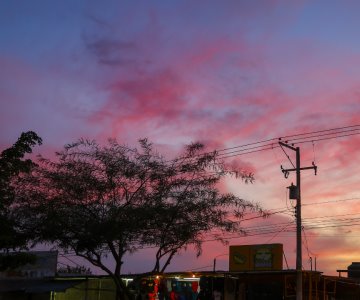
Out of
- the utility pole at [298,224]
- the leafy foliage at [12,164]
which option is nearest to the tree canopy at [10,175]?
the leafy foliage at [12,164]

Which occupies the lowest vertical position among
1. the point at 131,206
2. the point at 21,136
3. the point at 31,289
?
the point at 31,289

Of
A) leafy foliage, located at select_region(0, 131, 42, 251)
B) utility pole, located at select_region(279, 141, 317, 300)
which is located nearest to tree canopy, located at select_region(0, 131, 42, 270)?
leafy foliage, located at select_region(0, 131, 42, 251)

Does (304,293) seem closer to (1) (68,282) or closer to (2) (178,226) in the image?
(2) (178,226)

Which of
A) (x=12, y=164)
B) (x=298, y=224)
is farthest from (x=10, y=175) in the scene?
(x=298, y=224)

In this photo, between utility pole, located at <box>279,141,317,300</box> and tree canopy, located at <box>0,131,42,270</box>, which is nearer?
tree canopy, located at <box>0,131,42,270</box>

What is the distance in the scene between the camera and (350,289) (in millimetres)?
30391

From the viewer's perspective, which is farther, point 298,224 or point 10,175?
point 298,224

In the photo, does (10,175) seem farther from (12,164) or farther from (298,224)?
(298,224)

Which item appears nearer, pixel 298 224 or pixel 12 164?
pixel 12 164

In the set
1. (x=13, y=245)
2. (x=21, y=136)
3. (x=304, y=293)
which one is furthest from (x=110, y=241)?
(x=304, y=293)

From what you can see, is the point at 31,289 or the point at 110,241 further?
the point at 31,289

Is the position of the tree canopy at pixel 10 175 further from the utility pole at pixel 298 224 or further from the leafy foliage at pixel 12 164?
the utility pole at pixel 298 224

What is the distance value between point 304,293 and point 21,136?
15.1 metres

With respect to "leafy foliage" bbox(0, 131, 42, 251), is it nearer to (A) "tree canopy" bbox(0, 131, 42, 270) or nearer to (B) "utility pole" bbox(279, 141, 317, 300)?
(A) "tree canopy" bbox(0, 131, 42, 270)
